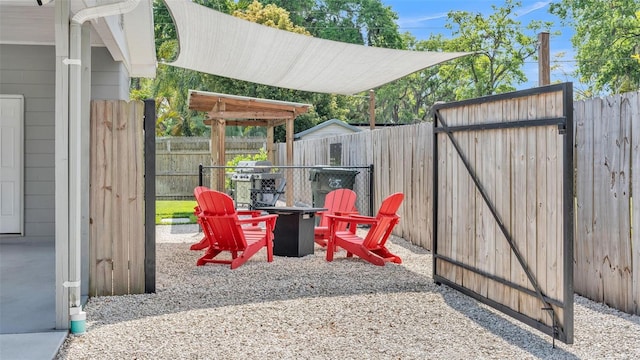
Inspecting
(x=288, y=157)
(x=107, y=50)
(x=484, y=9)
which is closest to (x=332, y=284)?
(x=107, y=50)

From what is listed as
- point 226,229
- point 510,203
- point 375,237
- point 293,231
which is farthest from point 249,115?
point 510,203

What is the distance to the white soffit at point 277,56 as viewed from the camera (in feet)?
23.2

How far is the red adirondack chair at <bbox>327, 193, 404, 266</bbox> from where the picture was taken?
667 cm

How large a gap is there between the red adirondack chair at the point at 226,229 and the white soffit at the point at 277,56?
80.8 inches

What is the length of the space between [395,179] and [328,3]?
27549mm

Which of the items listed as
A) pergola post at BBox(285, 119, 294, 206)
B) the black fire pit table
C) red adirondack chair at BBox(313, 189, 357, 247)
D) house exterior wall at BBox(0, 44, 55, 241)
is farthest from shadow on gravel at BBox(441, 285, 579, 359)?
pergola post at BBox(285, 119, 294, 206)

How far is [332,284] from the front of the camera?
559 centimetres

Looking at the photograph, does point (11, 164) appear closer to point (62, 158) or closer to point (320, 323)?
point (62, 158)

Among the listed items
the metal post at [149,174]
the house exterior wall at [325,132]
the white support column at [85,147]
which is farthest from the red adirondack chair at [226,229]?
the house exterior wall at [325,132]

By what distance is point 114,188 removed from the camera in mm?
4957

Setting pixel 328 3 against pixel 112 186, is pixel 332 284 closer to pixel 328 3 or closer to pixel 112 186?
pixel 112 186

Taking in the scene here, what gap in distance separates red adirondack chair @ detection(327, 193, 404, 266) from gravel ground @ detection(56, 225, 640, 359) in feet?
2.13

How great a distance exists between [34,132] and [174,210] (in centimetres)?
604

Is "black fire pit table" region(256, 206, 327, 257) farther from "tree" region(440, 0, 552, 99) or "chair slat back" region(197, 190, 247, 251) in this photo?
"tree" region(440, 0, 552, 99)
